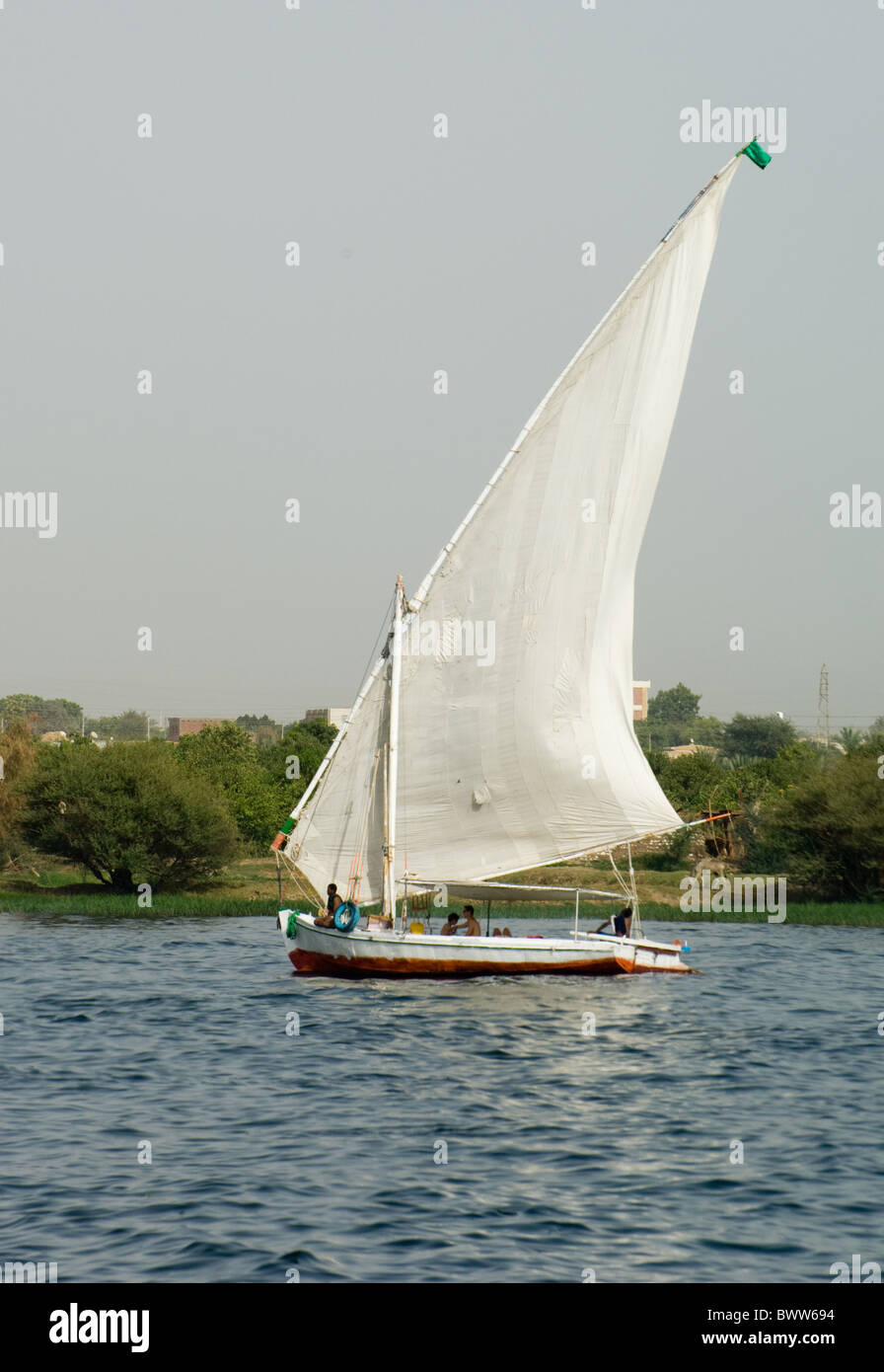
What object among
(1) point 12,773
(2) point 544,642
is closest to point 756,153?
(2) point 544,642

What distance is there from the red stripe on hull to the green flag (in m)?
20.0

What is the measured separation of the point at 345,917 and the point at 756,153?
21.2 meters

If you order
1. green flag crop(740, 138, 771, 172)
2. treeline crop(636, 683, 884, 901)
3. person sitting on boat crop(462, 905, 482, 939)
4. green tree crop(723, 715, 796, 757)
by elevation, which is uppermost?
green flag crop(740, 138, 771, 172)

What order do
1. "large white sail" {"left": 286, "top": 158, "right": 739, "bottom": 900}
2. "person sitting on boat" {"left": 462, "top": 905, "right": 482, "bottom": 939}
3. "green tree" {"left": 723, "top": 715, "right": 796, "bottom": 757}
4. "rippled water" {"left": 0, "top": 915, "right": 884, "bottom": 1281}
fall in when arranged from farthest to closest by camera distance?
"green tree" {"left": 723, "top": 715, "right": 796, "bottom": 757} → "person sitting on boat" {"left": 462, "top": 905, "right": 482, "bottom": 939} → "large white sail" {"left": 286, "top": 158, "right": 739, "bottom": 900} → "rippled water" {"left": 0, "top": 915, "right": 884, "bottom": 1281}

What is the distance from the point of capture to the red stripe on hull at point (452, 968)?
1409 inches

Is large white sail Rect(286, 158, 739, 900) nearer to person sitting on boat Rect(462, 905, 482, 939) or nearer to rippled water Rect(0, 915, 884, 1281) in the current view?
→ person sitting on boat Rect(462, 905, 482, 939)

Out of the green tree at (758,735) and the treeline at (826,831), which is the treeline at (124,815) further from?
the green tree at (758,735)

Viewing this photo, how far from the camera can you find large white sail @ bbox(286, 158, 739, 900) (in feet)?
115

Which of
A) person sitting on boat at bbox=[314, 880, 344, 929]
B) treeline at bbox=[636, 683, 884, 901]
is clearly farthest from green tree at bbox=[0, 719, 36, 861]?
person sitting on boat at bbox=[314, 880, 344, 929]

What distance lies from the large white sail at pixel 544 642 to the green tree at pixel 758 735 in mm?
136335

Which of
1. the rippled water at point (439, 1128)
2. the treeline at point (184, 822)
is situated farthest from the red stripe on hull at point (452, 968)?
the treeline at point (184, 822)

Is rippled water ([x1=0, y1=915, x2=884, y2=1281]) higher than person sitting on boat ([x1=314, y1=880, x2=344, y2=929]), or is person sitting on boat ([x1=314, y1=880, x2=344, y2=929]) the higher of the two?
person sitting on boat ([x1=314, y1=880, x2=344, y2=929])

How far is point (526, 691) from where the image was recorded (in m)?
35.6

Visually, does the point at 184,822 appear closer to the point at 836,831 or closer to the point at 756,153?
the point at 836,831
